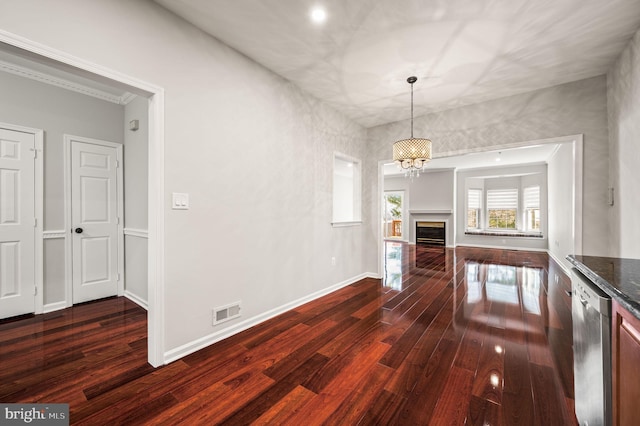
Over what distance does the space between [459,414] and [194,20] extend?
3490mm

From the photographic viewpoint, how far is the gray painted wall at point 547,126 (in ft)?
9.71

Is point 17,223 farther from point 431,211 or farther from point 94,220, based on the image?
point 431,211

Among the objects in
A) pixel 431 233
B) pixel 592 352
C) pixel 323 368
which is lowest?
pixel 323 368

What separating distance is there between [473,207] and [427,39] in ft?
26.4

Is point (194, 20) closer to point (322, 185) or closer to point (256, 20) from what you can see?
point (256, 20)

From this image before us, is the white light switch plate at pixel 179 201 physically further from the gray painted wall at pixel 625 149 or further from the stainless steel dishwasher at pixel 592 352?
the gray painted wall at pixel 625 149

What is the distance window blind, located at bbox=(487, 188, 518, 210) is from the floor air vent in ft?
30.2

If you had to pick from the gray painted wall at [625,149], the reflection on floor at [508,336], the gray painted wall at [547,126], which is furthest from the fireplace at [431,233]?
the gray painted wall at [625,149]

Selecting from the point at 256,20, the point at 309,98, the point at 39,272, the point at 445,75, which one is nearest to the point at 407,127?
the point at 445,75

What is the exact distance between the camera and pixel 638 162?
227 cm

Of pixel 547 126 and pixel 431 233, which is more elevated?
pixel 547 126

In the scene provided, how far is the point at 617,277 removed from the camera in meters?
1.05

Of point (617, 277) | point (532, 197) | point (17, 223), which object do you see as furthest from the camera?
point (532, 197)

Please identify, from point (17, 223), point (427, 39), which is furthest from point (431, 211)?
point (17, 223)
